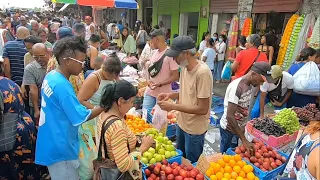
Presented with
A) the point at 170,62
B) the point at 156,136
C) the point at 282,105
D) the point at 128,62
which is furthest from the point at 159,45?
the point at 128,62

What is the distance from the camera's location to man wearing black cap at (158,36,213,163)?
8.54 feet

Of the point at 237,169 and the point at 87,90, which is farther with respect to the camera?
the point at 87,90

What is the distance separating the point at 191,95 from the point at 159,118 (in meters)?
0.96

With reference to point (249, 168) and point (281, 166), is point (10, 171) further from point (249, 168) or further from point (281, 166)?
point (281, 166)

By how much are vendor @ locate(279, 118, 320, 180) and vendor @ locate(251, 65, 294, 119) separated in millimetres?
1811

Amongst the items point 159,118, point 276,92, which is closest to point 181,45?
point 159,118

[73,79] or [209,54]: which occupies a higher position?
[73,79]

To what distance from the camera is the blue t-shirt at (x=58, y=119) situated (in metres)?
2.09

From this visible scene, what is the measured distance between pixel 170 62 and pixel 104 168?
91.1 inches

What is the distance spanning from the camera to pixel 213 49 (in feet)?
26.5

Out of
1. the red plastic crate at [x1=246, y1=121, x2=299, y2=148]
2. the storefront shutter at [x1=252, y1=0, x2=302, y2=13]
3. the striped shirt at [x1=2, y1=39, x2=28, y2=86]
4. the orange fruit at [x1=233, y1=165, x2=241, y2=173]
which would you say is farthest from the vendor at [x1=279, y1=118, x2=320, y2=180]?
the storefront shutter at [x1=252, y1=0, x2=302, y2=13]

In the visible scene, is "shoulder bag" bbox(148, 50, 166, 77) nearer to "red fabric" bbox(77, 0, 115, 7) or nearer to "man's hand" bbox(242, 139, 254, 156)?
"man's hand" bbox(242, 139, 254, 156)

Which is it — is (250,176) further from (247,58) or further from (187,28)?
(187,28)

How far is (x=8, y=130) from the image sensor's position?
2.56 m
